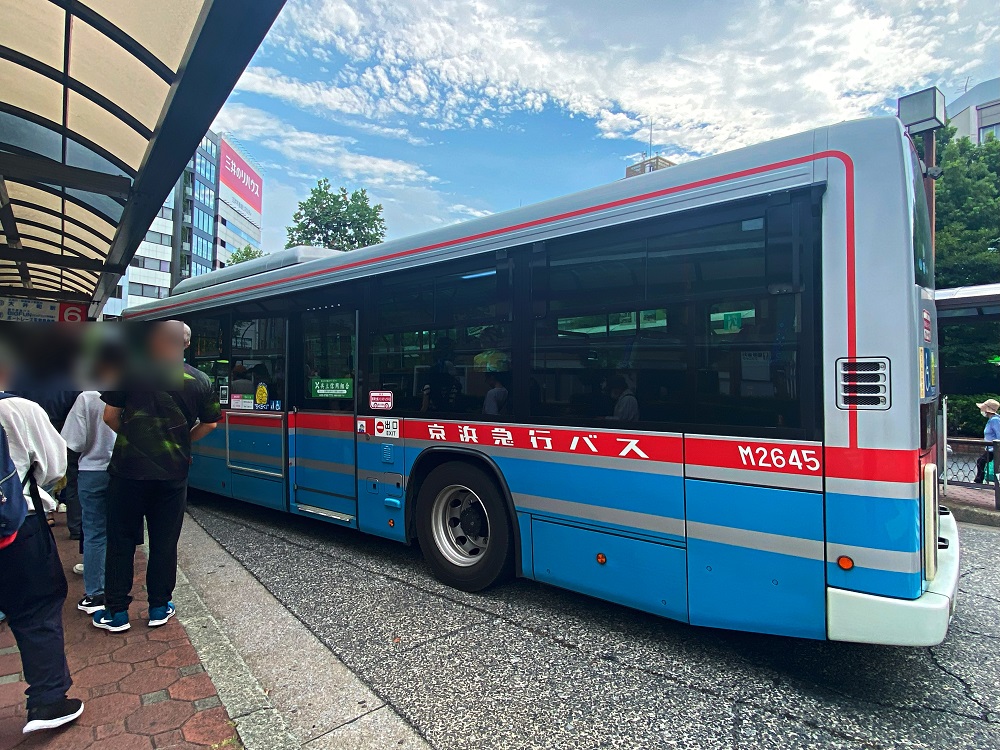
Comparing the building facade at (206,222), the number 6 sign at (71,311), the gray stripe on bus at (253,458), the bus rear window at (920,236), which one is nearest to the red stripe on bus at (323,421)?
the gray stripe on bus at (253,458)

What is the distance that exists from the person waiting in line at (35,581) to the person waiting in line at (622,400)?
3010mm

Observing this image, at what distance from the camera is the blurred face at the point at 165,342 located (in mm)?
3711

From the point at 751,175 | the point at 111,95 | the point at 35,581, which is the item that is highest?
the point at 111,95

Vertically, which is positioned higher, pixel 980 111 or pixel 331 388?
pixel 980 111

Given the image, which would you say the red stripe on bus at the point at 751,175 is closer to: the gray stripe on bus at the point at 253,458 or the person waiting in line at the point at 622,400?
the person waiting in line at the point at 622,400

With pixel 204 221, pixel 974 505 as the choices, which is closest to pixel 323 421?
pixel 974 505

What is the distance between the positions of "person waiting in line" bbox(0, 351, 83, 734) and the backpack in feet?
0.16

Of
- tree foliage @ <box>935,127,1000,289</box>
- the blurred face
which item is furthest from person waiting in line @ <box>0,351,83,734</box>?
tree foliage @ <box>935,127,1000,289</box>

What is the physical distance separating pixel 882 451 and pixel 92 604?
4912 mm

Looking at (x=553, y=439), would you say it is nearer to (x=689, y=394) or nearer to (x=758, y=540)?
(x=689, y=394)

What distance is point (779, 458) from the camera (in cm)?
303

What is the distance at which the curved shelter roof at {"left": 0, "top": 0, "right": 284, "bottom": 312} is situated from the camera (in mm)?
4109

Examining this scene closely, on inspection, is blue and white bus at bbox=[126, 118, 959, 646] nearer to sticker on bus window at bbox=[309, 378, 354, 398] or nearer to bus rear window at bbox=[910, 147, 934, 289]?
bus rear window at bbox=[910, 147, 934, 289]

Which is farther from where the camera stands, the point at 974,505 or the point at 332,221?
the point at 332,221
